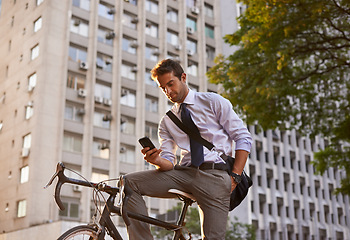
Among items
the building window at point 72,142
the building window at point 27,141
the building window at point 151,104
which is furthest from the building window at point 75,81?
the building window at point 151,104

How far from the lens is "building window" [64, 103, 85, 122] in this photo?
28422 mm

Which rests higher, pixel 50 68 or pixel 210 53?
pixel 210 53

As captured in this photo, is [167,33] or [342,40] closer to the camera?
[342,40]

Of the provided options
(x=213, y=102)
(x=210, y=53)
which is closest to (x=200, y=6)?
(x=210, y=53)

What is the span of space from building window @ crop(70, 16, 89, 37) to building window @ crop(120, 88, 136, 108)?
13.0ft

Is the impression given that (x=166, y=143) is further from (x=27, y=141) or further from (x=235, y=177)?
(x=27, y=141)

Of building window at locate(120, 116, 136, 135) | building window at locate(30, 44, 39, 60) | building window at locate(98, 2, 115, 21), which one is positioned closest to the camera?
building window at locate(30, 44, 39, 60)

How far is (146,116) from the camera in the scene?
3175 centimetres

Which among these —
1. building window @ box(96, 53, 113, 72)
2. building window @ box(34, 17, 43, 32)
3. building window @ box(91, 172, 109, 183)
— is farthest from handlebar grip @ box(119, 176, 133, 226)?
building window @ box(96, 53, 113, 72)

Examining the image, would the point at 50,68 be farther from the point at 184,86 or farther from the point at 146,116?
the point at 184,86

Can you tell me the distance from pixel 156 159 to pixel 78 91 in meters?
26.2

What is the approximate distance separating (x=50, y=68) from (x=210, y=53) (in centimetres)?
1323

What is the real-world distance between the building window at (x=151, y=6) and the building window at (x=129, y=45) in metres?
2.90

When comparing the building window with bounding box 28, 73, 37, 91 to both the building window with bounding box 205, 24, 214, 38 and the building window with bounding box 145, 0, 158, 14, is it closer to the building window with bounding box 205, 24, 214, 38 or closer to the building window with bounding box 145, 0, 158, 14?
the building window with bounding box 145, 0, 158, 14
